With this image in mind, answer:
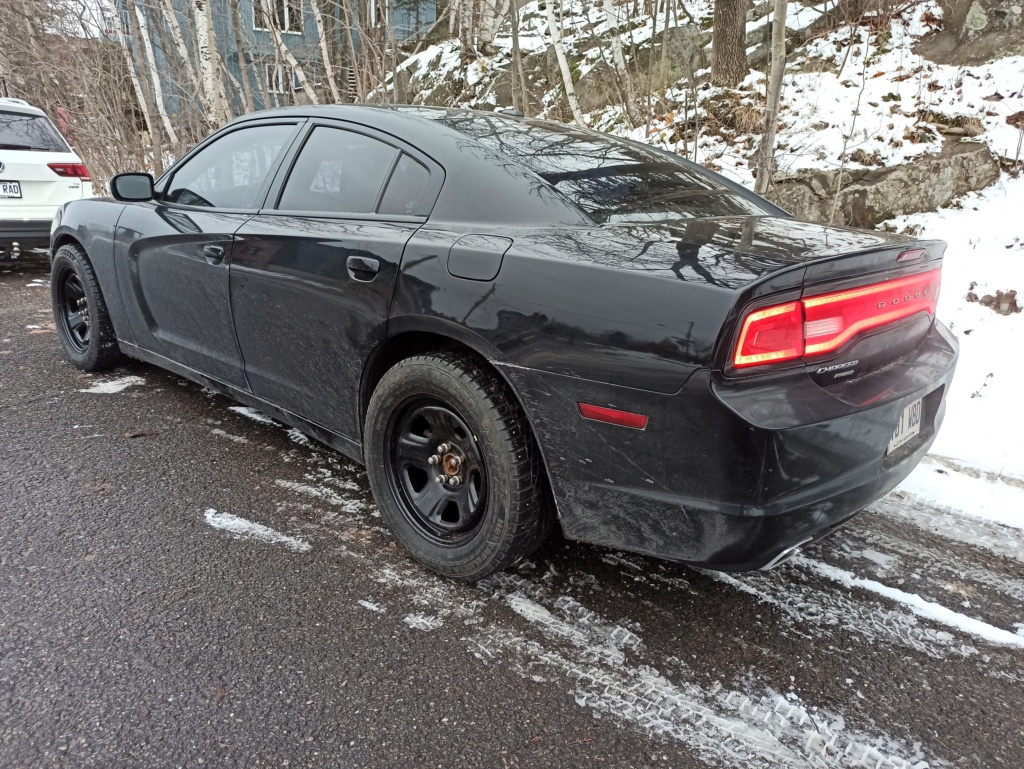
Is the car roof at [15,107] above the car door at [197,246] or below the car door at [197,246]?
above

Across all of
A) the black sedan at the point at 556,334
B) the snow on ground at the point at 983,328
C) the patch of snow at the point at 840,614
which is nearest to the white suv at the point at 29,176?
the black sedan at the point at 556,334

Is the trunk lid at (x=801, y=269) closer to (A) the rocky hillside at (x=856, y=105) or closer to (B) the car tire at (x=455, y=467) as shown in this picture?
(B) the car tire at (x=455, y=467)

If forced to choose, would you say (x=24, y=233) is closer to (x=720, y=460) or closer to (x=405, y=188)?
(x=405, y=188)

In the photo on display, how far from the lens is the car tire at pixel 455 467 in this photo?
208 centimetres

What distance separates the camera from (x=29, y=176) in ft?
23.1

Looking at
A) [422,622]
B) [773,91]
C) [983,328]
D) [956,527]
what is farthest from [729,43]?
[422,622]

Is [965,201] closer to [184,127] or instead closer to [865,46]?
[865,46]

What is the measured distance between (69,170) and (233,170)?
17.9ft

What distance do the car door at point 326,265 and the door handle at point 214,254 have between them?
12cm

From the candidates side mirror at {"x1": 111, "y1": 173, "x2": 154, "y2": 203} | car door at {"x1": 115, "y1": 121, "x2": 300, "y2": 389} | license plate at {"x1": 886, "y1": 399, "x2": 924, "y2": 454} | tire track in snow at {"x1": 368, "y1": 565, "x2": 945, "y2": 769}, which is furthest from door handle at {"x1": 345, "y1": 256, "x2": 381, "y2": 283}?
side mirror at {"x1": 111, "y1": 173, "x2": 154, "y2": 203}

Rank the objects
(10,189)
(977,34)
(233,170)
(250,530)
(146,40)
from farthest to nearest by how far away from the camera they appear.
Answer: (146,40)
(977,34)
(10,189)
(233,170)
(250,530)

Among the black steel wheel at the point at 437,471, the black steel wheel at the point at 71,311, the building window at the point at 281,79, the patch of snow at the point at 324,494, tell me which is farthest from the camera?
the building window at the point at 281,79

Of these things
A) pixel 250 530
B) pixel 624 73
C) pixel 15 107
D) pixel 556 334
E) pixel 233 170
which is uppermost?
pixel 624 73

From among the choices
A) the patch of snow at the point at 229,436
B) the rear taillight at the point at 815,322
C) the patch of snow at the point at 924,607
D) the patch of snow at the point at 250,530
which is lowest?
the patch of snow at the point at 924,607
